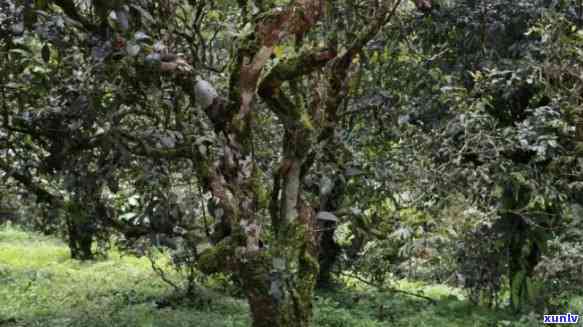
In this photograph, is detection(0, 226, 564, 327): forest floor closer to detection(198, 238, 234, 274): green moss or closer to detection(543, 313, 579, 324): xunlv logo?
detection(543, 313, 579, 324): xunlv logo

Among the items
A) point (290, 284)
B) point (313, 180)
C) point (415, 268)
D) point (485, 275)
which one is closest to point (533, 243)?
point (485, 275)

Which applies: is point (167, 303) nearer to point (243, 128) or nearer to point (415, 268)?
point (415, 268)

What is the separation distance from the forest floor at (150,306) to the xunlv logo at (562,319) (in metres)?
0.12

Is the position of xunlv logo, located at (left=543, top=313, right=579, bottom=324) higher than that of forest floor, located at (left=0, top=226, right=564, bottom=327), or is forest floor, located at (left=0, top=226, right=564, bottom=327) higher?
→ xunlv logo, located at (left=543, top=313, right=579, bottom=324)

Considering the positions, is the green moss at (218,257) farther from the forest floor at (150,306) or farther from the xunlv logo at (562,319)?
the xunlv logo at (562,319)

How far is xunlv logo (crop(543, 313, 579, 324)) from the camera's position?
6.38 metres

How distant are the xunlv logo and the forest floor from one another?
12cm

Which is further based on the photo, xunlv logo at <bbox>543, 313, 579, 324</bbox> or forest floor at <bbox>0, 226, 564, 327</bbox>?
forest floor at <bbox>0, 226, 564, 327</bbox>

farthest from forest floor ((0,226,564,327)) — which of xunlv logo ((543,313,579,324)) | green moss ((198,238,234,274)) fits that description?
green moss ((198,238,234,274))

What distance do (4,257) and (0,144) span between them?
8305mm

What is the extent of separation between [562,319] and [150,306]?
4.06 metres

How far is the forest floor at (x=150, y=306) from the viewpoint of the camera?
21.5 feet

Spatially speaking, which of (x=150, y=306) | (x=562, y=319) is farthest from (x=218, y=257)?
(x=562, y=319)

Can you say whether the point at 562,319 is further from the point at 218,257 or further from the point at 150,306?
the point at 218,257
